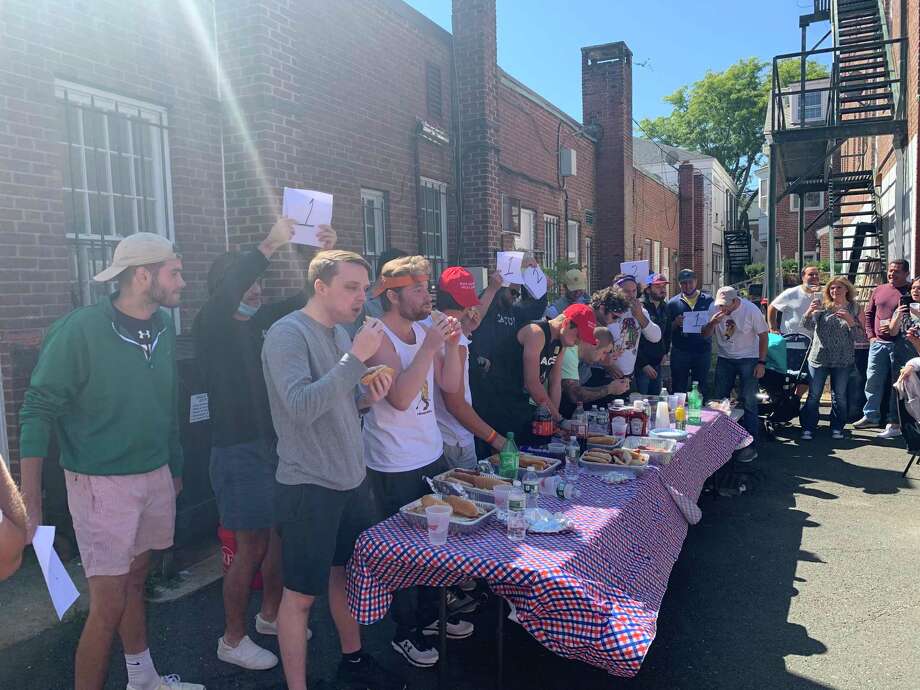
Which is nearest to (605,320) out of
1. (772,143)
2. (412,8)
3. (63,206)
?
(63,206)

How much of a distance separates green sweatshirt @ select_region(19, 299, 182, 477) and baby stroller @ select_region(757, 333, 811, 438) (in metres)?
7.42

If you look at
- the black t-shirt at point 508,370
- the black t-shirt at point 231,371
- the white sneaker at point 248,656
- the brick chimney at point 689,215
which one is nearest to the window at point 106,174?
the black t-shirt at point 231,371

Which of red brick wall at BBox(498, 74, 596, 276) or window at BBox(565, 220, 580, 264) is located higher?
red brick wall at BBox(498, 74, 596, 276)

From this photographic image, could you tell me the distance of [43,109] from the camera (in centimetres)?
489

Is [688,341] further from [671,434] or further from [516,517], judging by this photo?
[516,517]

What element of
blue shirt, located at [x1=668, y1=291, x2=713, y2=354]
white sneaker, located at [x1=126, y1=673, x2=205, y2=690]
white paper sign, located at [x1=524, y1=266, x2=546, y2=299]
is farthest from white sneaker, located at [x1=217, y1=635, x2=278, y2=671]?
blue shirt, located at [x1=668, y1=291, x2=713, y2=354]

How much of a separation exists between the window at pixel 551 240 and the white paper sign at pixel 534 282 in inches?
290

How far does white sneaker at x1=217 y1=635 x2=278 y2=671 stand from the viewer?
3.48 m

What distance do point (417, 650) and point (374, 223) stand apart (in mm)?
6089

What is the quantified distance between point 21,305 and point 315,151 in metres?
3.40

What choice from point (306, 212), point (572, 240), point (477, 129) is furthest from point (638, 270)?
point (572, 240)

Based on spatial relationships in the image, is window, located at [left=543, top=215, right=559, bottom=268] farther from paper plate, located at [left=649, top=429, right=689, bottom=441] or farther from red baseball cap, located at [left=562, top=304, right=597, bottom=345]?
red baseball cap, located at [left=562, top=304, right=597, bottom=345]

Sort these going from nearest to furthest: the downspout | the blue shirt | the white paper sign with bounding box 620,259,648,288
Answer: the downspout, the blue shirt, the white paper sign with bounding box 620,259,648,288

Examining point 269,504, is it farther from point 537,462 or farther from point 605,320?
point 605,320
